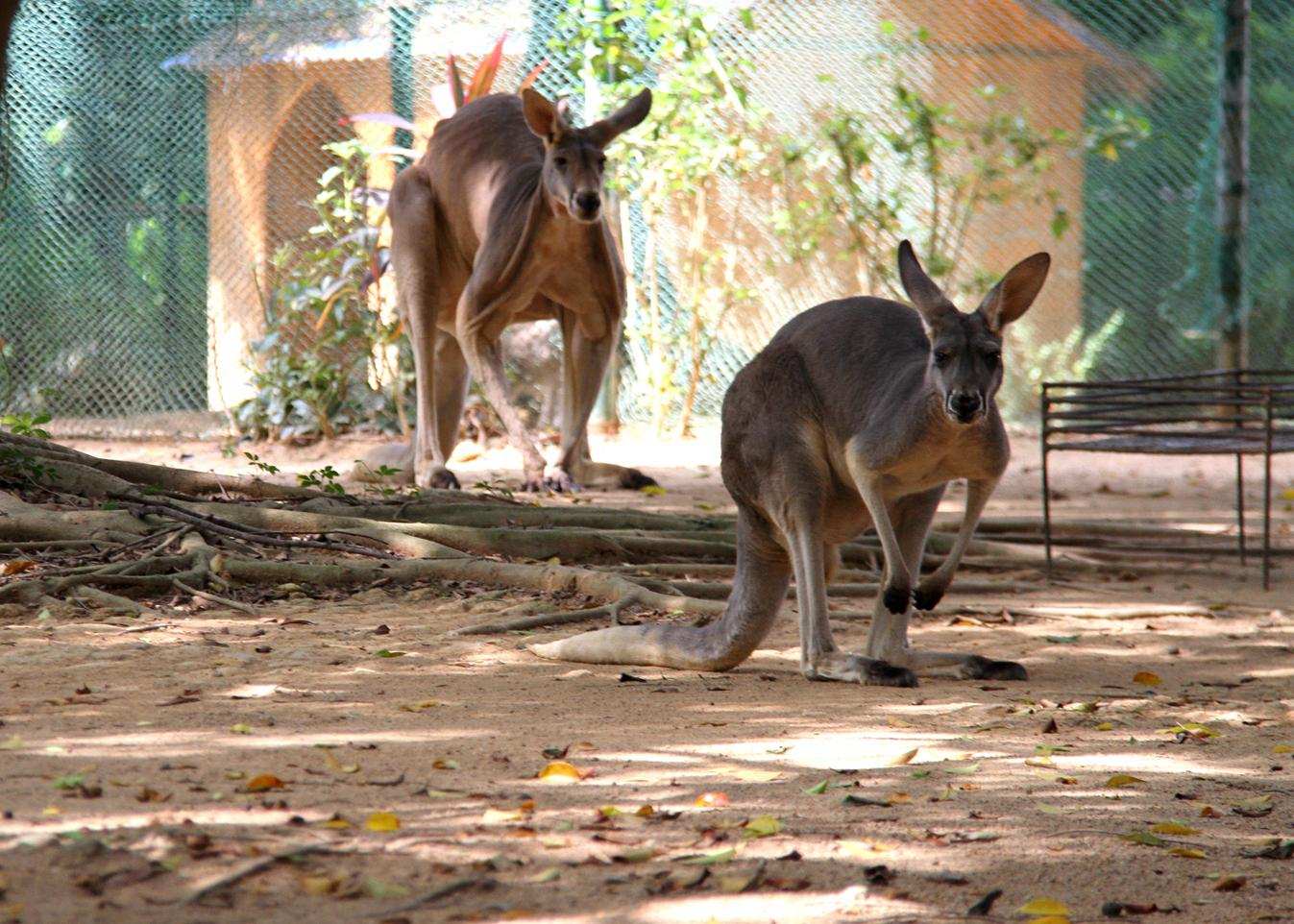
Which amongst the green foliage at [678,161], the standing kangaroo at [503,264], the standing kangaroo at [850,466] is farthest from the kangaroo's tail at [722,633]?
the green foliage at [678,161]

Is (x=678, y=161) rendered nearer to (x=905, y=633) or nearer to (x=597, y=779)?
(x=905, y=633)

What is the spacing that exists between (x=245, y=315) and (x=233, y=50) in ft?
6.04

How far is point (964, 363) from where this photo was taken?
361 cm

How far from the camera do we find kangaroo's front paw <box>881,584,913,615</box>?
395 centimetres

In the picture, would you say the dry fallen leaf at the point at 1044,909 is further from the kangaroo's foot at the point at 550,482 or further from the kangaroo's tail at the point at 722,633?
the kangaroo's foot at the point at 550,482

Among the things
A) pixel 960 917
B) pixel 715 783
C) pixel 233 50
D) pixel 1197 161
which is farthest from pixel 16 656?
pixel 1197 161

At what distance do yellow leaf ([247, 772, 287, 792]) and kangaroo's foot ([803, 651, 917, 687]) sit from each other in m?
1.75

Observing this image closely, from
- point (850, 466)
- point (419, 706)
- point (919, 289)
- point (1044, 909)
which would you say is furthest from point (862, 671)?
point (1044, 909)

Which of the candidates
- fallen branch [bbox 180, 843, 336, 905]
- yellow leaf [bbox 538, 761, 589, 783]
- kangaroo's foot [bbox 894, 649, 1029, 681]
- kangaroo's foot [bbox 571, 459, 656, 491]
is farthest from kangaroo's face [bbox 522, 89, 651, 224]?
fallen branch [bbox 180, 843, 336, 905]

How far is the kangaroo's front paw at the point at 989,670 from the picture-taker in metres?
4.17

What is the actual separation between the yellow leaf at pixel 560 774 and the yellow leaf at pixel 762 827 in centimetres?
39

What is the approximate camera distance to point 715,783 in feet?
9.61

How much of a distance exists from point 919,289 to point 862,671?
38.8 inches

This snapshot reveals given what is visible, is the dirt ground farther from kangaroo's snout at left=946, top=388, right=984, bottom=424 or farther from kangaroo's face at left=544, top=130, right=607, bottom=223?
kangaroo's face at left=544, top=130, right=607, bottom=223
